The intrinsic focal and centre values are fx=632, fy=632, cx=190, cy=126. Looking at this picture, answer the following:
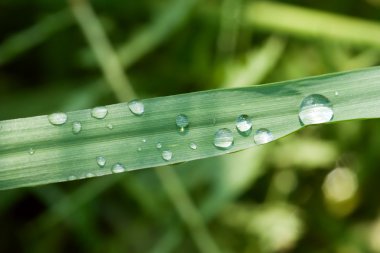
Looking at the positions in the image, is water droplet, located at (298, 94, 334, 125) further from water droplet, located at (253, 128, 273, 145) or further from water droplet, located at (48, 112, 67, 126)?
water droplet, located at (48, 112, 67, 126)

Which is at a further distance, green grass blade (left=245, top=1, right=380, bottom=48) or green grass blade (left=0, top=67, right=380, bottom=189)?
green grass blade (left=245, top=1, right=380, bottom=48)

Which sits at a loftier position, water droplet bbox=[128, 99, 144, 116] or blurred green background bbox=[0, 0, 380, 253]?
blurred green background bbox=[0, 0, 380, 253]

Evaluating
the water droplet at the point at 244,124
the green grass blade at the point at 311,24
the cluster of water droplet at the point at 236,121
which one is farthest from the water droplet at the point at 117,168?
the green grass blade at the point at 311,24

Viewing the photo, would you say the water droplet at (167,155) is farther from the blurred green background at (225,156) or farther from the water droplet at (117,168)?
the blurred green background at (225,156)

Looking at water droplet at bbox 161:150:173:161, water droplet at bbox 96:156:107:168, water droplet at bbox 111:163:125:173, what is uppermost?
water droplet at bbox 96:156:107:168

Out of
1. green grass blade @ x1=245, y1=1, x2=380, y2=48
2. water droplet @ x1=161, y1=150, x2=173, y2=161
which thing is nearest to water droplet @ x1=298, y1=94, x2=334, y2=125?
water droplet @ x1=161, y1=150, x2=173, y2=161

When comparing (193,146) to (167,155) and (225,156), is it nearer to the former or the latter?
(167,155)
